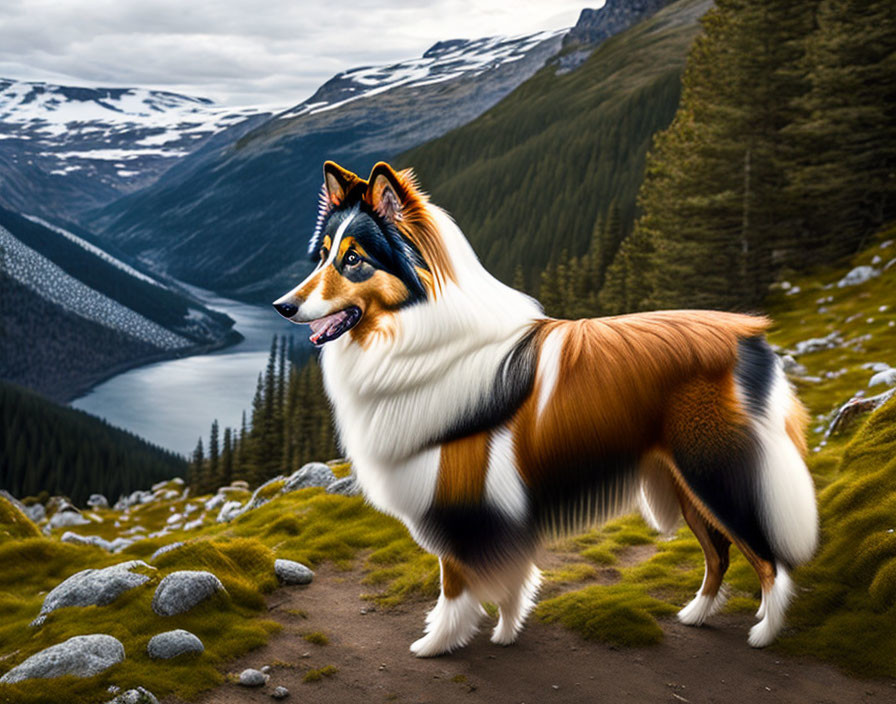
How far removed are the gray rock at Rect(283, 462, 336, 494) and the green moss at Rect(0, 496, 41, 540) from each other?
513 cm

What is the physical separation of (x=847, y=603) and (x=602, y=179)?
168 metres

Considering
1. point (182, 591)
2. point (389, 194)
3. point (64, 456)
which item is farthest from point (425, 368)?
point (64, 456)

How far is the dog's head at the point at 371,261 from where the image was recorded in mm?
6043

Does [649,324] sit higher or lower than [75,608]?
higher

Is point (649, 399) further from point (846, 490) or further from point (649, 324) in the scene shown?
point (846, 490)

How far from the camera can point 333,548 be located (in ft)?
35.2

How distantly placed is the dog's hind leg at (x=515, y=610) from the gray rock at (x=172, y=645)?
9.22 ft

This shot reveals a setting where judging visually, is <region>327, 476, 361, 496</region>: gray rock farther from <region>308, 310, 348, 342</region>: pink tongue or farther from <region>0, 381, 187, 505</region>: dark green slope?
<region>0, 381, 187, 505</region>: dark green slope

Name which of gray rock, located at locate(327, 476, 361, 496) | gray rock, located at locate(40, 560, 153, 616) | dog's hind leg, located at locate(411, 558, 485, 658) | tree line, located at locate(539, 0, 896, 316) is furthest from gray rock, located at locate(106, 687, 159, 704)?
tree line, located at locate(539, 0, 896, 316)

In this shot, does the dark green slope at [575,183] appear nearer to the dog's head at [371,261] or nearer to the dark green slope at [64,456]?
the dark green slope at [64,456]

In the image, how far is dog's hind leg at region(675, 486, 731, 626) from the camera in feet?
23.3

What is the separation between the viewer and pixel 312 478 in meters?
16.6

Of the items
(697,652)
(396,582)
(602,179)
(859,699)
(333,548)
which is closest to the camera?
(859,699)

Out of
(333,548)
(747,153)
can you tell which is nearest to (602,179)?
(747,153)
